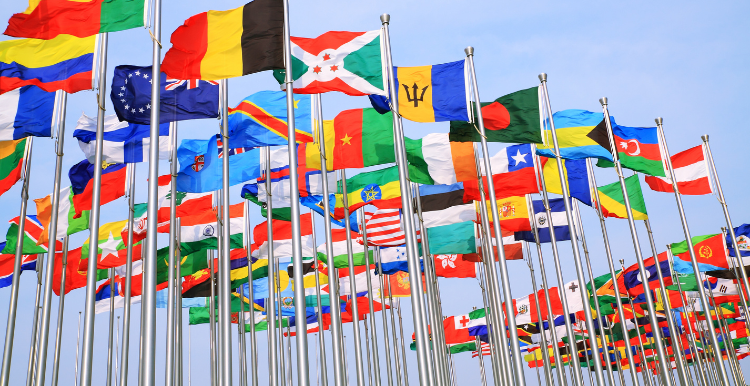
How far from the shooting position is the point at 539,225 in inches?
1023

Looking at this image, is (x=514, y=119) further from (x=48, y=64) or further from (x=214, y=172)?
(x=48, y=64)

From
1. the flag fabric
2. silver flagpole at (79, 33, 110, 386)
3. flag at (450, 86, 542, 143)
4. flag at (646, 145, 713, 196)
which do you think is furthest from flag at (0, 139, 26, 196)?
flag at (646, 145, 713, 196)

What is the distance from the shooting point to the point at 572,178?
23.1 metres

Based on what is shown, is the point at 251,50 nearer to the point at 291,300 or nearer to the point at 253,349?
the point at 253,349

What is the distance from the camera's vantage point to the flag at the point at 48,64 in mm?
15227

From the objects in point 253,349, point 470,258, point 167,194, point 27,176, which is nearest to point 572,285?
point 470,258

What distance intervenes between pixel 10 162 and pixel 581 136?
1817 centimetres

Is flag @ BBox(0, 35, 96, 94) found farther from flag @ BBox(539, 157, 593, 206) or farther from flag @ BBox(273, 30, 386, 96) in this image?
flag @ BBox(539, 157, 593, 206)

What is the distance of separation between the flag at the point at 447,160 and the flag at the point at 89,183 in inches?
437

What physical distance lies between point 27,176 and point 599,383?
17.6 metres

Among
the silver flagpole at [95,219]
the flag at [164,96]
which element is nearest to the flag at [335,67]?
the flag at [164,96]

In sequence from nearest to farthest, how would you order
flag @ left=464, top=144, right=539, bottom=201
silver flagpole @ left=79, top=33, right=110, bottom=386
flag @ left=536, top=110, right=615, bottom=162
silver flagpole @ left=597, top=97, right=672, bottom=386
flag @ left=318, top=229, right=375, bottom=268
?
silver flagpole @ left=79, top=33, right=110, bottom=386, silver flagpole @ left=597, top=97, right=672, bottom=386, flag @ left=536, top=110, right=615, bottom=162, flag @ left=464, top=144, right=539, bottom=201, flag @ left=318, top=229, right=375, bottom=268

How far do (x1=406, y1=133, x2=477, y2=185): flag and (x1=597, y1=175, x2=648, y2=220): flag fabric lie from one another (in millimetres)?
6219

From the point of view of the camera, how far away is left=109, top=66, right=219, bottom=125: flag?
16.4 m
